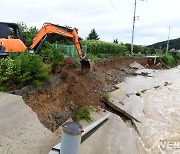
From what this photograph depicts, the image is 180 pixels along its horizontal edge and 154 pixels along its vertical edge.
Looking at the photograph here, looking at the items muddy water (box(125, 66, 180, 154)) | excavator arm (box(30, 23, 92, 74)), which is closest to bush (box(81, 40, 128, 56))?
muddy water (box(125, 66, 180, 154))

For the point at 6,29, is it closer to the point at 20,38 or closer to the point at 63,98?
the point at 20,38

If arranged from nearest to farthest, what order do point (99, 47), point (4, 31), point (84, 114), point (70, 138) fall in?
point (70, 138) < point (84, 114) < point (4, 31) < point (99, 47)

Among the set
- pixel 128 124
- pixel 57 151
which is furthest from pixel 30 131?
pixel 128 124

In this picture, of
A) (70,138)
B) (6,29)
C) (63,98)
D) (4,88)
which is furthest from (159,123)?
(70,138)

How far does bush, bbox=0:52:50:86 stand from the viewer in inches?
278

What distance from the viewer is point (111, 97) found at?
12320mm

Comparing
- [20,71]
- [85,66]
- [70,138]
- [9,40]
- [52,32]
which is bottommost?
[85,66]

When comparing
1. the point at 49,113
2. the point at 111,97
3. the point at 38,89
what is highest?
the point at 38,89

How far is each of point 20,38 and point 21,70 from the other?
4.07 meters

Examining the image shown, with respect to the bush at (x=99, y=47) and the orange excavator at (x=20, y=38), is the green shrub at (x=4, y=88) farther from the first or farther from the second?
the bush at (x=99, y=47)

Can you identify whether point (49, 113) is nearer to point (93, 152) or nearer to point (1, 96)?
point (1, 96)

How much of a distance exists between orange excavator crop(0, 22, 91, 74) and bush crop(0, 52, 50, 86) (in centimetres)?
133

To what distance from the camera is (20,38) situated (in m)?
11.0

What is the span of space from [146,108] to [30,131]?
885 cm
